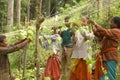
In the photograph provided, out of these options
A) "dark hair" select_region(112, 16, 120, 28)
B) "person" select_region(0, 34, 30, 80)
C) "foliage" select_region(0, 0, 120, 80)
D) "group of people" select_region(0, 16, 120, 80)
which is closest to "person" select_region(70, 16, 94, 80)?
"group of people" select_region(0, 16, 120, 80)

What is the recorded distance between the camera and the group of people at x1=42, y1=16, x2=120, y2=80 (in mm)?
5270

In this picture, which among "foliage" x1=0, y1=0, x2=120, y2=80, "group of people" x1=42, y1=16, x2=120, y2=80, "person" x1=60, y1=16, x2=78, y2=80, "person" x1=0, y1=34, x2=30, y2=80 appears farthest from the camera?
"person" x1=60, y1=16, x2=78, y2=80

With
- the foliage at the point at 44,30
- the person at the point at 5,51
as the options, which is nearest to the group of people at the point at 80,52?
the person at the point at 5,51

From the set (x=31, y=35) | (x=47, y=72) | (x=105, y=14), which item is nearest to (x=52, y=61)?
(x=47, y=72)

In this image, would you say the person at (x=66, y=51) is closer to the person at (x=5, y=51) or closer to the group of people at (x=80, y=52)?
the group of people at (x=80, y=52)

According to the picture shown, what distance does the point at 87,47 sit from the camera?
19.4 ft

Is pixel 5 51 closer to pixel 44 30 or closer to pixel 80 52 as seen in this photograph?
pixel 44 30

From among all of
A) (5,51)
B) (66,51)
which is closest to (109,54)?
(66,51)

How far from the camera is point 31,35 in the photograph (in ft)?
15.4

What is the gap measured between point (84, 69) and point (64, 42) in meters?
0.71

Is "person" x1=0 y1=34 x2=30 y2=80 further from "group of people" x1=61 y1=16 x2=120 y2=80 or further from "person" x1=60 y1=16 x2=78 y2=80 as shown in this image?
"person" x1=60 y1=16 x2=78 y2=80

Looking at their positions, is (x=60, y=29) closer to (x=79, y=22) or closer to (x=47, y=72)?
(x=79, y=22)

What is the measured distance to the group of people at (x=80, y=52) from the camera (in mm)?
5172

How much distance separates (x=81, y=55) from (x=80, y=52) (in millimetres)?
63
